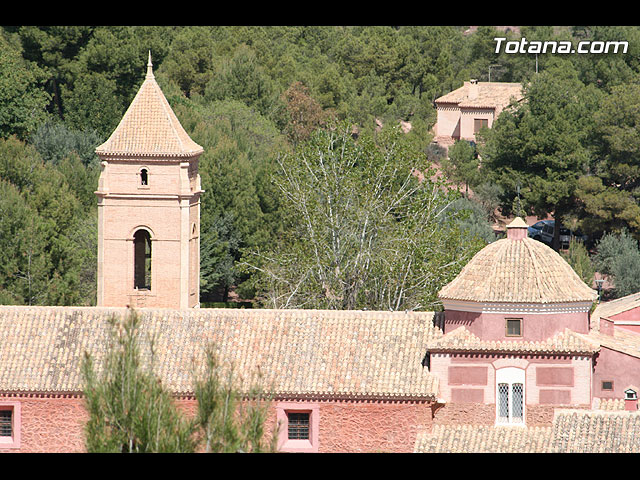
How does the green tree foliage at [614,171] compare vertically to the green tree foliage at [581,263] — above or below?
above

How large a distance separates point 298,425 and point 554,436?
561cm

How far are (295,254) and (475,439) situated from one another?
16945 millimetres

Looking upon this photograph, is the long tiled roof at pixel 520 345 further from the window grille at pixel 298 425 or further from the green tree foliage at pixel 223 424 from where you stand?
the green tree foliage at pixel 223 424

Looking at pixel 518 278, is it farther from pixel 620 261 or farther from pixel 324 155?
pixel 620 261

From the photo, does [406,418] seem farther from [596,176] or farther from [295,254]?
[596,176]

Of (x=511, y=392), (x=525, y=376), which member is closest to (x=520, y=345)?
(x=525, y=376)

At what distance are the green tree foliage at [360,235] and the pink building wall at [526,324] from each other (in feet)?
37.3

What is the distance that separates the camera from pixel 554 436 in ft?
110

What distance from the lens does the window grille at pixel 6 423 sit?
34.4m

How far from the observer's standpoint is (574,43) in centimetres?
10031

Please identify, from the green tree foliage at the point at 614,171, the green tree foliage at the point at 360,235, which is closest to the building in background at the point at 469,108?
the green tree foliage at the point at 614,171

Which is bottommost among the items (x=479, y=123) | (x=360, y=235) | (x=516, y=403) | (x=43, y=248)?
(x=516, y=403)

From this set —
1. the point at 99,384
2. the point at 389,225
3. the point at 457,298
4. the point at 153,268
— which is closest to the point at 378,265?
the point at 389,225

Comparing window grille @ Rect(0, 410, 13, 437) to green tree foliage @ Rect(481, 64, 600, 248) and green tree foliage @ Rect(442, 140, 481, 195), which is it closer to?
green tree foliage @ Rect(481, 64, 600, 248)
